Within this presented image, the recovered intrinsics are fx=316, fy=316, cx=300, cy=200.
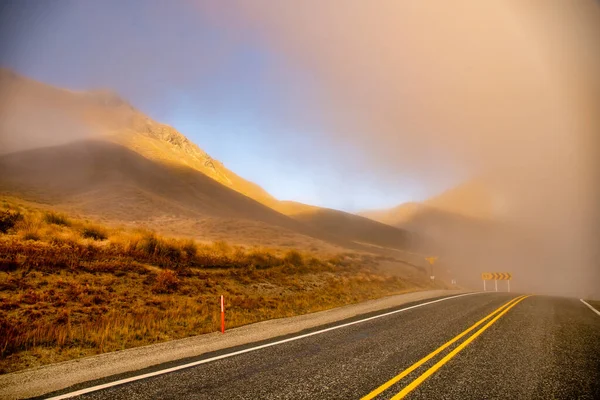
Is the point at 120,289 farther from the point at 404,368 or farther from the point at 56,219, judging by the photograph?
the point at 404,368

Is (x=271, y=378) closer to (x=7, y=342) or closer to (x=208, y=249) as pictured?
(x=7, y=342)

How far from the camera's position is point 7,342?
25.9 ft

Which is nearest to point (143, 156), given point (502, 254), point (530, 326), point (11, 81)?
point (11, 81)

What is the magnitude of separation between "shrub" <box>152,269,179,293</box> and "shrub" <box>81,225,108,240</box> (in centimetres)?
608

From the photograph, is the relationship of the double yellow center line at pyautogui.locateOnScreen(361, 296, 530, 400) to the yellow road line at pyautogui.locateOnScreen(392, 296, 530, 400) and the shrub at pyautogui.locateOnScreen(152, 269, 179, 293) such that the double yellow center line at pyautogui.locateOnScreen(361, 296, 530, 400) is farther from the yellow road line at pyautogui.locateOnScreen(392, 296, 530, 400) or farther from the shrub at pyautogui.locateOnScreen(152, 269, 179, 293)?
the shrub at pyautogui.locateOnScreen(152, 269, 179, 293)

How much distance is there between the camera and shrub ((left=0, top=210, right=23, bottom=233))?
16.2 meters

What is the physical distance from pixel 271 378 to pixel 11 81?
150m

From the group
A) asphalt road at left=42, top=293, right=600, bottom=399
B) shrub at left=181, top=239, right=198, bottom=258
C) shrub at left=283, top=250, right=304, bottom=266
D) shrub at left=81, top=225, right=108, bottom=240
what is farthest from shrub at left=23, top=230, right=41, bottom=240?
shrub at left=283, top=250, right=304, bottom=266

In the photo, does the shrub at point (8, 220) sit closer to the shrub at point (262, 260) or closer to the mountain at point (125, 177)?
the shrub at point (262, 260)

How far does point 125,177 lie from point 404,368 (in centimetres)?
7473

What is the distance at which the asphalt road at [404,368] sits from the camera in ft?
15.9

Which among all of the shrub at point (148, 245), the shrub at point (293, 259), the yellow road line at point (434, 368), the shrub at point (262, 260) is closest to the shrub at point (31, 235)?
the shrub at point (148, 245)

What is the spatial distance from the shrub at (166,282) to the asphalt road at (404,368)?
328 inches

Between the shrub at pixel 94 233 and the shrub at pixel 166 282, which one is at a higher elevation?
the shrub at pixel 94 233
